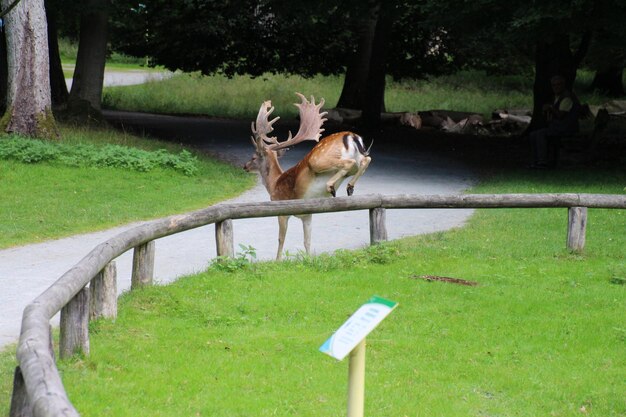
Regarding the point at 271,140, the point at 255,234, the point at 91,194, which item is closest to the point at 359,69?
the point at 91,194

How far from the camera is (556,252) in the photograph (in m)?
12.8

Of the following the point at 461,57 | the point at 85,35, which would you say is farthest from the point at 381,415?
the point at 461,57

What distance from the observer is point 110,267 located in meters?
8.61

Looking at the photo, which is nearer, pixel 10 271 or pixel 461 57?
pixel 10 271

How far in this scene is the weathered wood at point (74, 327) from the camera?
295 inches

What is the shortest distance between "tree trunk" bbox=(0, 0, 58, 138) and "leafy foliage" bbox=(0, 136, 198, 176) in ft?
2.62

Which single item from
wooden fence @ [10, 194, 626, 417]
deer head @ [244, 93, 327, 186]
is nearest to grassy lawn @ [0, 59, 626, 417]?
wooden fence @ [10, 194, 626, 417]

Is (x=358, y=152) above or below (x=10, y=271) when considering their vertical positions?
above

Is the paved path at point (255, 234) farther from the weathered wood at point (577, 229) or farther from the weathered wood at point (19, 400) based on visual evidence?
the weathered wood at point (19, 400)

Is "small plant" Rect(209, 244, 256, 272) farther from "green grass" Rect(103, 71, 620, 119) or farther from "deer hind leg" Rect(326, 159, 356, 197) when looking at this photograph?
"green grass" Rect(103, 71, 620, 119)

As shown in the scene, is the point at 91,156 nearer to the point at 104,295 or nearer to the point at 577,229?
the point at 577,229

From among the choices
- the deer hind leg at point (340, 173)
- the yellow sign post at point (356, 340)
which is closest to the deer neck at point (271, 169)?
the deer hind leg at point (340, 173)

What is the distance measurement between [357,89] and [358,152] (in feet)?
72.8

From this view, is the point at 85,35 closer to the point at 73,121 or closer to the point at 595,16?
the point at 73,121
